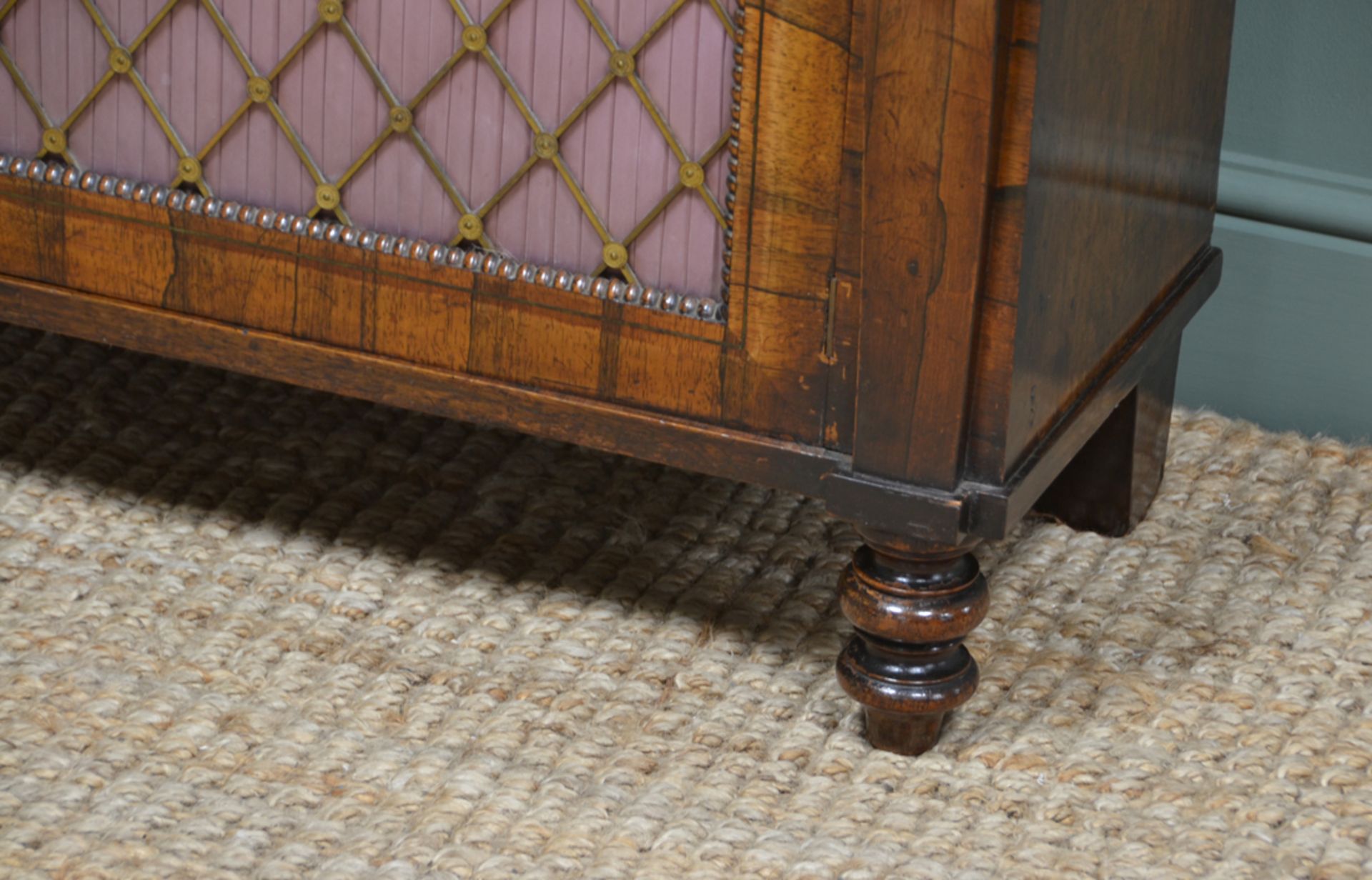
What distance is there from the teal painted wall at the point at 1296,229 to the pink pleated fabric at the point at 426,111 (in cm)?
53

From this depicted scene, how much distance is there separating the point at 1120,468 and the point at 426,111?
46 cm

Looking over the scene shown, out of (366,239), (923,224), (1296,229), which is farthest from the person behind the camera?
(1296,229)

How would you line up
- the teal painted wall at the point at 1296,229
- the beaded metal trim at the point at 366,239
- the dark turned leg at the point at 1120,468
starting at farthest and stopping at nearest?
1. the teal painted wall at the point at 1296,229
2. the dark turned leg at the point at 1120,468
3. the beaded metal trim at the point at 366,239

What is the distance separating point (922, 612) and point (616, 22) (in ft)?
0.98

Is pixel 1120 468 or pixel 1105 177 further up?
pixel 1105 177

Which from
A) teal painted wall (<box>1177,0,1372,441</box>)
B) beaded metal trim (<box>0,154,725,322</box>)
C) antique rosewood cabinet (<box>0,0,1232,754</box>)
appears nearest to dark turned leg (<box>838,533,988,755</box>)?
antique rosewood cabinet (<box>0,0,1232,754</box>)

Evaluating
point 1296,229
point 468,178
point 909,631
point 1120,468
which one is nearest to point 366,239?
point 468,178

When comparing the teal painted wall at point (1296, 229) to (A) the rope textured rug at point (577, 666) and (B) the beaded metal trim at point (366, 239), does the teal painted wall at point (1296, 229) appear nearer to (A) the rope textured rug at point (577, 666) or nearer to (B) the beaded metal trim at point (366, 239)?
(A) the rope textured rug at point (577, 666)

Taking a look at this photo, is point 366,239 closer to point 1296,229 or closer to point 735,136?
point 735,136

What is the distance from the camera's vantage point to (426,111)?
891 mm

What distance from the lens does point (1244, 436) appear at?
124cm

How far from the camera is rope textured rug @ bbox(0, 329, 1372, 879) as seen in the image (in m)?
0.86

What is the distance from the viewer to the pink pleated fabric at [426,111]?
0.85 metres

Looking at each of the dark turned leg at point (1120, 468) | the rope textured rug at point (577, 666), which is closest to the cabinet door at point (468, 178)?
the rope textured rug at point (577, 666)
